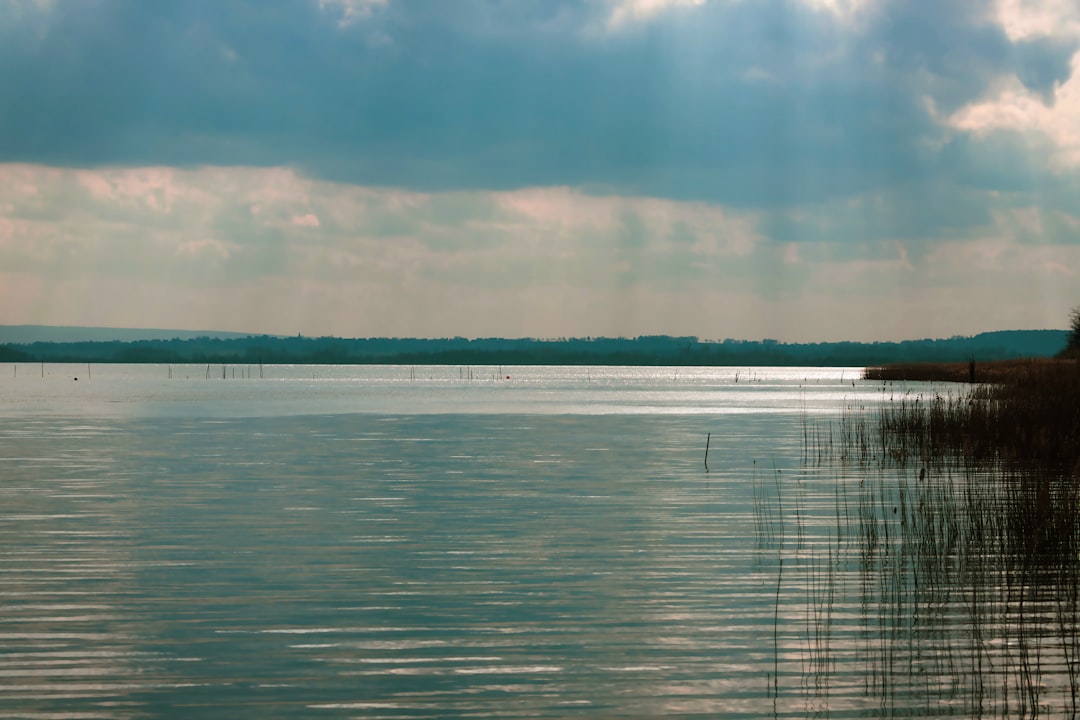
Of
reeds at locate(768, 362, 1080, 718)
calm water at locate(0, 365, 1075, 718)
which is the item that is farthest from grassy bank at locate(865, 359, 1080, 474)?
calm water at locate(0, 365, 1075, 718)

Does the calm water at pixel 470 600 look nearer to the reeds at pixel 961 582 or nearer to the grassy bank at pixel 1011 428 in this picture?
the reeds at pixel 961 582

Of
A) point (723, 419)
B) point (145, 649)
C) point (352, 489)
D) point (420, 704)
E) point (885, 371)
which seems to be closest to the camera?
point (420, 704)

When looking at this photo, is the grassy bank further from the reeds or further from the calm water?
the calm water

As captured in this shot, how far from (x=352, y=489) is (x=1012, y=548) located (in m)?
13.0

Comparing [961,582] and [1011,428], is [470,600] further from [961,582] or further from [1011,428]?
[1011,428]

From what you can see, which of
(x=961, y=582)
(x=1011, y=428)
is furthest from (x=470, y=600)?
(x=1011, y=428)

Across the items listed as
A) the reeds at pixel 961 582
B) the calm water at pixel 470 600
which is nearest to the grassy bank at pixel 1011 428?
the reeds at pixel 961 582

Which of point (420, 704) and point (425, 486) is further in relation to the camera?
point (425, 486)

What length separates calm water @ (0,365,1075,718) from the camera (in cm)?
940

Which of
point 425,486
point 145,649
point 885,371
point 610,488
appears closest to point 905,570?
point 145,649

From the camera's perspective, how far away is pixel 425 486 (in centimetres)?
Answer: 2520

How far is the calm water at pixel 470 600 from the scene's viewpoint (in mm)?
9398

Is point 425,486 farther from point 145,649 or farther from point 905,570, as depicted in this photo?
point 145,649

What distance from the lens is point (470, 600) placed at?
42.8 feet
